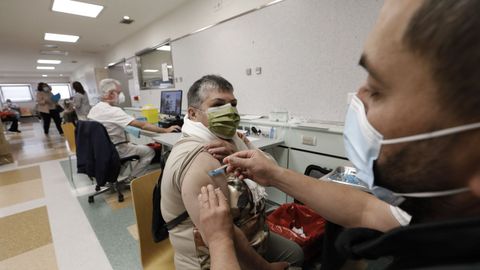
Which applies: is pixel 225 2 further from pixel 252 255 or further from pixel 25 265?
pixel 25 265

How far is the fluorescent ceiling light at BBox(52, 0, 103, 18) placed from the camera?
3307 millimetres

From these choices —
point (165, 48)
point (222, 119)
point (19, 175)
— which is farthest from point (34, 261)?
point (165, 48)

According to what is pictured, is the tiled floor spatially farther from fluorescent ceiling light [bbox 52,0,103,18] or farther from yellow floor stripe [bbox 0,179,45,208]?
fluorescent ceiling light [bbox 52,0,103,18]

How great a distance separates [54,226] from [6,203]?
114 centimetres

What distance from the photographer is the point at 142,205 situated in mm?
1207

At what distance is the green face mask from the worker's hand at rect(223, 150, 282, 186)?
0.20 m

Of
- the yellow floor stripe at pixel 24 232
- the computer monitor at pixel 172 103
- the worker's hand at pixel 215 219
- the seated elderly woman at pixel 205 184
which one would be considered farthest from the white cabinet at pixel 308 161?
the yellow floor stripe at pixel 24 232

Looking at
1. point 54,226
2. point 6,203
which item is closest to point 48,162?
point 6,203

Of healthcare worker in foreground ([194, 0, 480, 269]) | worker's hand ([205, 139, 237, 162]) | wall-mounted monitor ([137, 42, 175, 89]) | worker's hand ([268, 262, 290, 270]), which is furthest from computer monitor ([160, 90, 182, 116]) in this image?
healthcare worker in foreground ([194, 0, 480, 269])

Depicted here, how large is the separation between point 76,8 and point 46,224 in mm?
3306

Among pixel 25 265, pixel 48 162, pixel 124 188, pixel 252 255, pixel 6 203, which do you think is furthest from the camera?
pixel 48 162

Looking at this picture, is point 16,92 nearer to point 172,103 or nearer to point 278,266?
point 172,103

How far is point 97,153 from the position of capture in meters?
2.38

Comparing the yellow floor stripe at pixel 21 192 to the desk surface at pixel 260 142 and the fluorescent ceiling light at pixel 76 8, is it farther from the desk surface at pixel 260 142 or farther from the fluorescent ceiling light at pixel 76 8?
the fluorescent ceiling light at pixel 76 8
